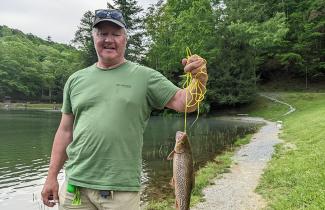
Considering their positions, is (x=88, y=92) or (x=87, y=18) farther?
(x=87, y=18)

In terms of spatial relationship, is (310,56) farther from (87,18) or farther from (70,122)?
(70,122)

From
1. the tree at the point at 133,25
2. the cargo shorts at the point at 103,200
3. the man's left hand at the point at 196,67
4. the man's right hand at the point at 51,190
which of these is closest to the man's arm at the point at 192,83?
the man's left hand at the point at 196,67

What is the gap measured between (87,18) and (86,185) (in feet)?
286

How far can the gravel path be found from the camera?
37.3ft

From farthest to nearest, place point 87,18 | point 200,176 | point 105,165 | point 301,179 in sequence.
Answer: point 87,18 < point 200,176 < point 301,179 < point 105,165

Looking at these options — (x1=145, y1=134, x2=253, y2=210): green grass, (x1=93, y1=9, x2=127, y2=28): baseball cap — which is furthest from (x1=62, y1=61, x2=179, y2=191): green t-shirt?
(x1=145, y1=134, x2=253, y2=210): green grass

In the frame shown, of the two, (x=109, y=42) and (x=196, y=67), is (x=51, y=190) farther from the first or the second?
(x=196, y=67)

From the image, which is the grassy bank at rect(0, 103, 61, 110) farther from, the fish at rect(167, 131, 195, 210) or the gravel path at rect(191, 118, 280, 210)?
the fish at rect(167, 131, 195, 210)

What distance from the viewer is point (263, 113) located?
4938cm

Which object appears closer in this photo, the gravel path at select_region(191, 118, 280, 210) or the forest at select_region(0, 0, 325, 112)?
→ the gravel path at select_region(191, 118, 280, 210)

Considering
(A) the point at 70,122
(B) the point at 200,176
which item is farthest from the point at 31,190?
(A) the point at 70,122

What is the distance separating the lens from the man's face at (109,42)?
4366mm

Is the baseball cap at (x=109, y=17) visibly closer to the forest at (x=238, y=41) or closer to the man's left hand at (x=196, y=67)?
the man's left hand at (x=196, y=67)

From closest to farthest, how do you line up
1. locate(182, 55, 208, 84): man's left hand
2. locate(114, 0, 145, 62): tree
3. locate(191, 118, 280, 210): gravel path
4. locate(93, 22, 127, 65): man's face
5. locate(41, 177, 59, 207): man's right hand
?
1. locate(182, 55, 208, 84): man's left hand
2. locate(93, 22, 127, 65): man's face
3. locate(41, 177, 59, 207): man's right hand
4. locate(191, 118, 280, 210): gravel path
5. locate(114, 0, 145, 62): tree
